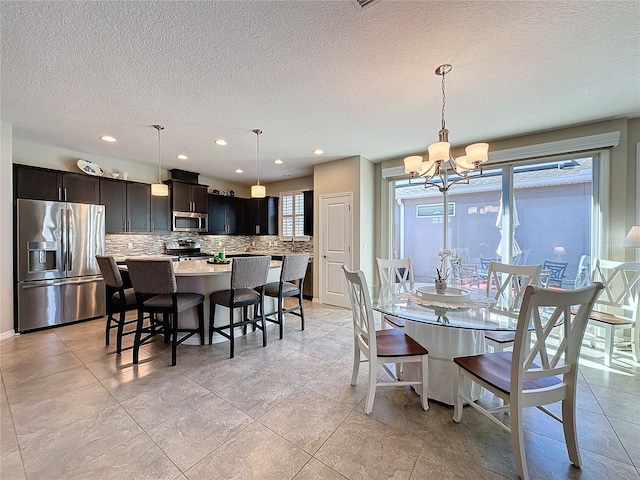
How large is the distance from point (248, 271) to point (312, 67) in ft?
6.39

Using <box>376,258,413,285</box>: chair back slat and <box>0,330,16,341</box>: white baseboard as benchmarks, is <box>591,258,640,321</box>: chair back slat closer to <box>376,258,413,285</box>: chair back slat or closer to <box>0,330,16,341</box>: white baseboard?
<box>376,258,413,285</box>: chair back slat

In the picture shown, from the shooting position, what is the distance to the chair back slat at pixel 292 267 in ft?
10.9

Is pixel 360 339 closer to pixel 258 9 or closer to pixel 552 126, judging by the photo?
pixel 258 9

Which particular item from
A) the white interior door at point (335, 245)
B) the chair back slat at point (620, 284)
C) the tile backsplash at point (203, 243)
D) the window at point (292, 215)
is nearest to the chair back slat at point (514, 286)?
the chair back slat at point (620, 284)

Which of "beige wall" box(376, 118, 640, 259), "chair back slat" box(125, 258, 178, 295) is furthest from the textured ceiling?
"chair back slat" box(125, 258, 178, 295)

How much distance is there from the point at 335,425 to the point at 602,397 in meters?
2.06

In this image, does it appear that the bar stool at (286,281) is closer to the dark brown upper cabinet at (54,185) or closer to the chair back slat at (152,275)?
the chair back slat at (152,275)

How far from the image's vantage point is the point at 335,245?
4.95 m

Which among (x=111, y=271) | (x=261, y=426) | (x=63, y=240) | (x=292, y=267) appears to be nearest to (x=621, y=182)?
(x=292, y=267)

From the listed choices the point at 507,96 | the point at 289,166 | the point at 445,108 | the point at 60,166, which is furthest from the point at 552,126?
the point at 60,166

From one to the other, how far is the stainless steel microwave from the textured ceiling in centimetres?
195

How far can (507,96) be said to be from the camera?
260 centimetres

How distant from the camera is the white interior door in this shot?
4.78m

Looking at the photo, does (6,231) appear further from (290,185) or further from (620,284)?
(620,284)
